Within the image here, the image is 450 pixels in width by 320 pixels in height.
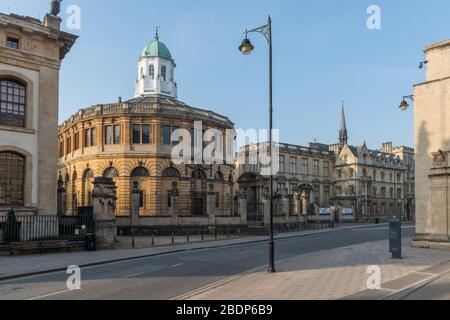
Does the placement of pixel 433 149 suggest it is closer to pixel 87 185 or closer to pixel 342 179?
pixel 87 185

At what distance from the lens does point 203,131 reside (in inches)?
1992

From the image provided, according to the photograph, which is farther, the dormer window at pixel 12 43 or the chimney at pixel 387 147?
the chimney at pixel 387 147

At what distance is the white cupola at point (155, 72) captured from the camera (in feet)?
199

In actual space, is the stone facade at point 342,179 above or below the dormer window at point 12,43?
below

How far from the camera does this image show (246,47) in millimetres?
14984

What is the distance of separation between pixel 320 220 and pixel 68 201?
1264 inches

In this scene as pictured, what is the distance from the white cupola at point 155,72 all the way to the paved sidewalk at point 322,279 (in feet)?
150

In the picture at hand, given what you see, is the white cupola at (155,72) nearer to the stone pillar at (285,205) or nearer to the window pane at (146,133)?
the window pane at (146,133)

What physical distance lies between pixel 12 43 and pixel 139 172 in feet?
75.7

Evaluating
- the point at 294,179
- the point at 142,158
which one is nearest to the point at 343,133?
the point at 294,179

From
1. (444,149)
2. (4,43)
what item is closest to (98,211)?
(4,43)

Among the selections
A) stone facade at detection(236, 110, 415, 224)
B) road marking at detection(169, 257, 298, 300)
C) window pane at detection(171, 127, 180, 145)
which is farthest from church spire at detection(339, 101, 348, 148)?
road marking at detection(169, 257, 298, 300)

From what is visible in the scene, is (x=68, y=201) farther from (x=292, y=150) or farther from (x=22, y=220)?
(x=292, y=150)

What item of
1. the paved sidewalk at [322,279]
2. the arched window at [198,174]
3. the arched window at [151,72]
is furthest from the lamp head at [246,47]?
the arched window at [151,72]
